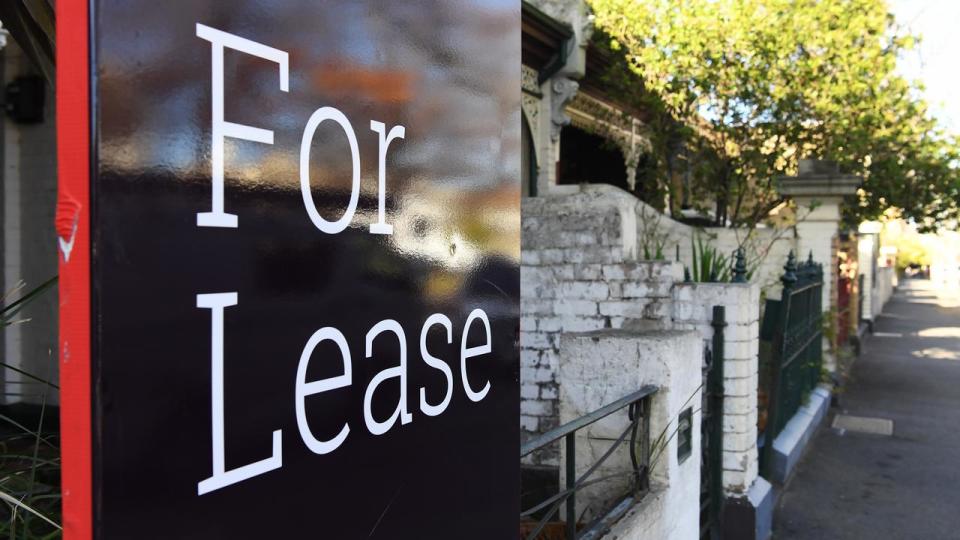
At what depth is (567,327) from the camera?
250 inches

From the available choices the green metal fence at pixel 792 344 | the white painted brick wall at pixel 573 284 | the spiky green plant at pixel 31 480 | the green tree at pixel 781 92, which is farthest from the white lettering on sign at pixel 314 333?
the green tree at pixel 781 92

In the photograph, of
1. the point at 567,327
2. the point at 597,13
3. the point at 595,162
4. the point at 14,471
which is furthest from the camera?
the point at 595,162

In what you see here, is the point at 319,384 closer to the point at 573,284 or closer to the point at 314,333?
the point at 314,333

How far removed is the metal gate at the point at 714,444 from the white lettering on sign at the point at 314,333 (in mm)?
4368

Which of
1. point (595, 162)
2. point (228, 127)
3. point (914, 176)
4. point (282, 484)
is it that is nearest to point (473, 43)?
point (228, 127)

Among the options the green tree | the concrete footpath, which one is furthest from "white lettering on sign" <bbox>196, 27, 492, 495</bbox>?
the green tree

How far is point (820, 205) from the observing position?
9586 millimetres

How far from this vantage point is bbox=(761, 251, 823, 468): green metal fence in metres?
6.70

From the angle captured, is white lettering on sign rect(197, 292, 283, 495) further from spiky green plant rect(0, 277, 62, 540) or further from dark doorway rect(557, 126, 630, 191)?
dark doorway rect(557, 126, 630, 191)

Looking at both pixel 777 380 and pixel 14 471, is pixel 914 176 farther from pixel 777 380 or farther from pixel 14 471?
pixel 14 471

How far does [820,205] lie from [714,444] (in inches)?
207

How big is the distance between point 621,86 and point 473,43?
958 centimetres

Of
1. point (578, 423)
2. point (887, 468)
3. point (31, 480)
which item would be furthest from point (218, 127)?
point (887, 468)

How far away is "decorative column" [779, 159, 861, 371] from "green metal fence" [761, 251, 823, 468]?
66cm
